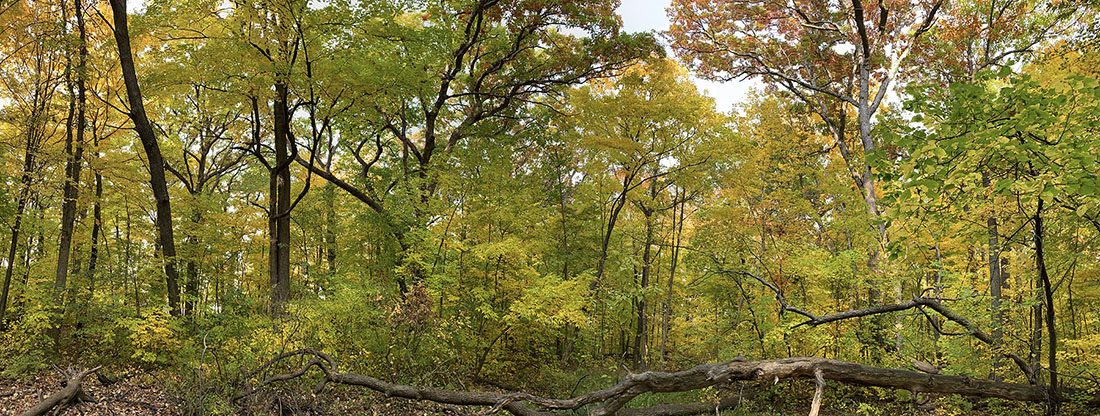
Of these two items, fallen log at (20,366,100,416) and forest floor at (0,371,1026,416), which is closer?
Result: fallen log at (20,366,100,416)

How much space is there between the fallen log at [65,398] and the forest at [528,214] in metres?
0.03

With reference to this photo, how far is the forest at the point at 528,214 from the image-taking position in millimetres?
5410

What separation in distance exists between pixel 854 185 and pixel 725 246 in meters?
3.89

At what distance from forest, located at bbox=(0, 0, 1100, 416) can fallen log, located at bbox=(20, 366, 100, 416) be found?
0.03 metres

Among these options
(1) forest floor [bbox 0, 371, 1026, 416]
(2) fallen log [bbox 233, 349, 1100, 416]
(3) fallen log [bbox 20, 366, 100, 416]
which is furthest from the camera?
(2) fallen log [bbox 233, 349, 1100, 416]

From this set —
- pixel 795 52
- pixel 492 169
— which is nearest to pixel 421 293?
pixel 492 169

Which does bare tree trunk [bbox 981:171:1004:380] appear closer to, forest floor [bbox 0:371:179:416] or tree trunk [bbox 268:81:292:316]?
forest floor [bbox 0:371:179:416]

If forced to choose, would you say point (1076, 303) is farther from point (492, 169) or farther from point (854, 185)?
point (492, 169)

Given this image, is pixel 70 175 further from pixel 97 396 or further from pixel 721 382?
pixel 721 382

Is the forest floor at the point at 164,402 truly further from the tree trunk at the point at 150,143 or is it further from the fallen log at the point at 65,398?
the tree trunk at the point at 150,143

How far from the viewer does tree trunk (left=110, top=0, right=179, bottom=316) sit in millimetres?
6910

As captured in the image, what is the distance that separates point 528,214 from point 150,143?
5660 millimetres

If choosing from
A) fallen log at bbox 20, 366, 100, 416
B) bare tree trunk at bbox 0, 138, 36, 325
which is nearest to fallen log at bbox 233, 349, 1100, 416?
fallen log at bbox 20, 366, 100, 416

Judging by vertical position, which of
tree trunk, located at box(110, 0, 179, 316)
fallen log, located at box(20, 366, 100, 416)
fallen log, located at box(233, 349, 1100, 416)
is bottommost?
A: fallen log, located at box(233, 349, 1100, 416)
